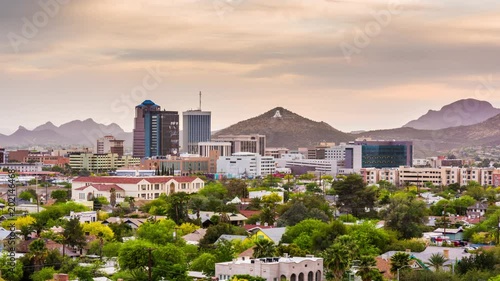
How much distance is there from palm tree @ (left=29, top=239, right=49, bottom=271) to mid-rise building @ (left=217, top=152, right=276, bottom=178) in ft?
418

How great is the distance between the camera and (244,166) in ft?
570

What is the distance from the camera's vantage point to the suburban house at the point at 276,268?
3547 cm

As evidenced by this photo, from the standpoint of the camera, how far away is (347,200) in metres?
77.8

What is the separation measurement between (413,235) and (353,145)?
5469 inches

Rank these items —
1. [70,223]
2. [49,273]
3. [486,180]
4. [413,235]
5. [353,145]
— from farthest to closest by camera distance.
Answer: [353,145] < [486,180] < [413,235] < [70,223] < [49,273]

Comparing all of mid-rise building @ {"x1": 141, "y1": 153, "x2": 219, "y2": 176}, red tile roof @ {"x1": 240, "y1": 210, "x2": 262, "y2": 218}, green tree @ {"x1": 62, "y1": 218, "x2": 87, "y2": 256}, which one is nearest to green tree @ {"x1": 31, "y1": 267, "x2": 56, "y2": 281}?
green tree @ {"x1": 62, "y1": 218, "x2": 87, "y2": 256}

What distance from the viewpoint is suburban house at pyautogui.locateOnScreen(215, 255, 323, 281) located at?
35.5 meters

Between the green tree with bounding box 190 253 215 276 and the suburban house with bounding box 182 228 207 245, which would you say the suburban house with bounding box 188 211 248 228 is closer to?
the suburban house with bounding box 182 228 207 245

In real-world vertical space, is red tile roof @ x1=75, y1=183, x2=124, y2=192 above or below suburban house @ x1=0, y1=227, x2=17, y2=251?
above

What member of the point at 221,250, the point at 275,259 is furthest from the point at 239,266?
the point at 221,250

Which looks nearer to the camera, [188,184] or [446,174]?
[188,184]

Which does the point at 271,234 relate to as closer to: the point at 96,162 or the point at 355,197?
the point at 355,197

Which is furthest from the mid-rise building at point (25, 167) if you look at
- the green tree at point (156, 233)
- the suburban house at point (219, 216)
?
the green tree at point (156, 233)

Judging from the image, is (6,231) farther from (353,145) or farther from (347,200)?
(353,145)
